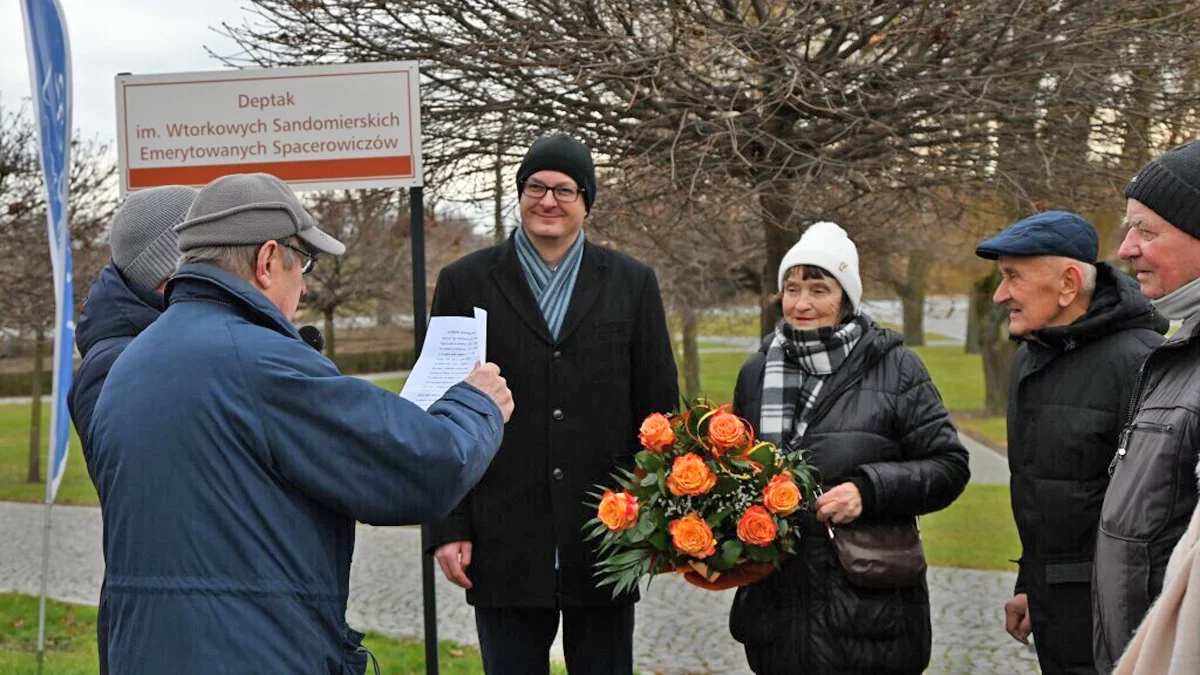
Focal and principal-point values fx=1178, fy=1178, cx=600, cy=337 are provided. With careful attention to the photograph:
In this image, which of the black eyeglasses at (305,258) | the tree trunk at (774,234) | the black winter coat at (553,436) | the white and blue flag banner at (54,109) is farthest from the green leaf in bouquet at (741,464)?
the white and blue flag banner at (54,109)

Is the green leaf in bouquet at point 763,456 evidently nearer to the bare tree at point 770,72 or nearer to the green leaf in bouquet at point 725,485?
the green leaf in bouquet at point 725,485

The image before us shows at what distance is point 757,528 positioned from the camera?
3260 millimetres

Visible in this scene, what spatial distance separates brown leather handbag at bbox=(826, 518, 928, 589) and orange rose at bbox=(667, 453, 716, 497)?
440 millimetres

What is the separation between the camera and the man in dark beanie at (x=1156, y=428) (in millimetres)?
2643

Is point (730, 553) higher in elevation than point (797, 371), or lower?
lower

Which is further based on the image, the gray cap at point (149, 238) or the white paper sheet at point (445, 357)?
the gray cap at point (149, 238)

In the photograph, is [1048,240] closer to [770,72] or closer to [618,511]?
[618,511]

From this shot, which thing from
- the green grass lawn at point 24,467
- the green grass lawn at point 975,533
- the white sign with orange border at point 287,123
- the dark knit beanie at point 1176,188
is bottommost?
the green grass lawn at point 24,467

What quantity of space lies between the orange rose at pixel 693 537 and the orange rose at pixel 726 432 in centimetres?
23

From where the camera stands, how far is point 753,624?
11.7 ft

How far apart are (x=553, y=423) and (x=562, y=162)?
85 cm

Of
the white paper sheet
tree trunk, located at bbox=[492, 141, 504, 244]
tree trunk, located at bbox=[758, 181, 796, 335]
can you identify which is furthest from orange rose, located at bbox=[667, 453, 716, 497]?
tree trunk, located at bbox=[492, 141, 504, 244]

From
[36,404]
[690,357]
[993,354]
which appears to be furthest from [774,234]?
[993,354]

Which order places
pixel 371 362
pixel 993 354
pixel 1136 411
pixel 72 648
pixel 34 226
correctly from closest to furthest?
pixel 1136 411
pixel 72 648
pixel 34 226
pixel 993 354
pixel 371 362
